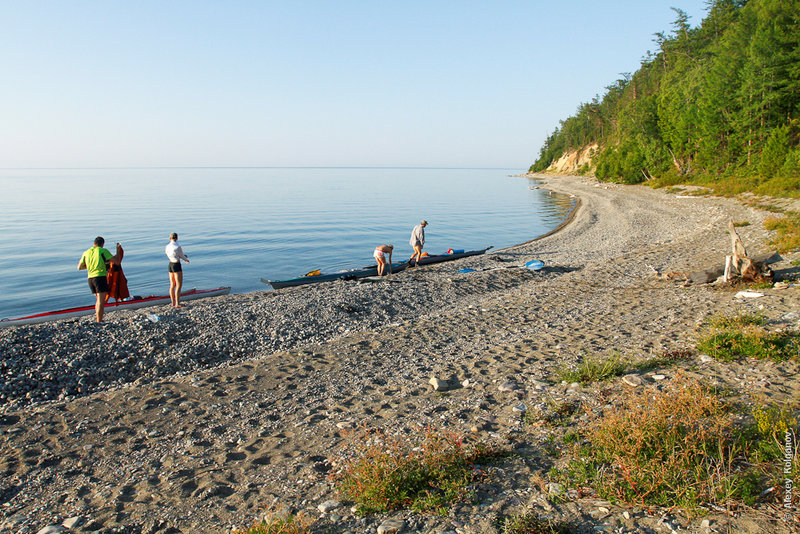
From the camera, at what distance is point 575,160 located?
121 m

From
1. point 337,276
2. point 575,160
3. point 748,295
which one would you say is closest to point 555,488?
point 748,295

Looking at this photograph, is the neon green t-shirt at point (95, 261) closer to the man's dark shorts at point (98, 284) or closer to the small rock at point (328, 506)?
the man's dark shorts at point (98, 284)

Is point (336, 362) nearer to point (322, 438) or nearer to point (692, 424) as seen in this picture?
point (322, 438)

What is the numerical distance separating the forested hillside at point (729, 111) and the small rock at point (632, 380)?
1192 inches

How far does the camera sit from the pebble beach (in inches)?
202

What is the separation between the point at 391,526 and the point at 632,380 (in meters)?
4.93

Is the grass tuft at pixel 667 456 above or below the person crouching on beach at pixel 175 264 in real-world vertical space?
below

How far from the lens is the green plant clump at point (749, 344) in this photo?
7.80 m

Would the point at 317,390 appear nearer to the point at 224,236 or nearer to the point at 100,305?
the point at 100,305

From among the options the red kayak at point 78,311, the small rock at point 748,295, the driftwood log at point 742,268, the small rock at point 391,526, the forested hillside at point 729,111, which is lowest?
the red kayak at point 78,311

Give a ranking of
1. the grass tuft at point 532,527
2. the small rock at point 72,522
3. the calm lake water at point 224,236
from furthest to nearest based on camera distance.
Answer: the calm lake water at point 224,236 → the small rock at point 72,522 → the grass tuft at point 532,527

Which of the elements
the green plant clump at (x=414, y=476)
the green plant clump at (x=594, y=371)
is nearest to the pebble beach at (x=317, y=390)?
the green plant clump at (x=414, y=476)

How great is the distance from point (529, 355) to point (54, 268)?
2991 cm

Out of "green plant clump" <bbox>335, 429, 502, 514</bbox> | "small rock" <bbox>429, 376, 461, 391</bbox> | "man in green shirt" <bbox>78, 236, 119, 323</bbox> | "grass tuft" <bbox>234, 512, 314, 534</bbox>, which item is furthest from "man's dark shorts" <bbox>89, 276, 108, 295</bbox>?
"grass tuft" <bbox>234, 512, 314, 534</bbox>
